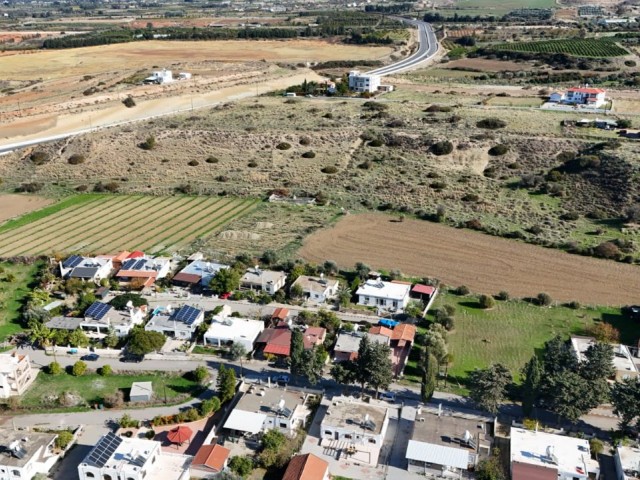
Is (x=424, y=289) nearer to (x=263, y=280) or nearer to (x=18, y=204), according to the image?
(x=263, y=280)

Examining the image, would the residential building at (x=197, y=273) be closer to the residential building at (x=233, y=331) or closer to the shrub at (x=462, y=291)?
the residential building at (x=233, y=331)

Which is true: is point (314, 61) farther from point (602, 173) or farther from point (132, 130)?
point (602, 173)

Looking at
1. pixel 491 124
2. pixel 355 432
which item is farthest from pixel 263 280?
pixel 491 124

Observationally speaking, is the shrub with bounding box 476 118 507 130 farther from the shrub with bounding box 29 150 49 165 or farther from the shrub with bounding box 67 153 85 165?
the shrub with bounding box 29 150 49 165

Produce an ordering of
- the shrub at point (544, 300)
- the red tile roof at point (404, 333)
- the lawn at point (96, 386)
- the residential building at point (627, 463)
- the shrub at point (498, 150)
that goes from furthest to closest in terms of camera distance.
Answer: the shrub at point (498, 150), the shrub at point (544, 300), the red tile roof at point (404, 333), the lawn at point (96, 386), the residential building at point (627, 463)

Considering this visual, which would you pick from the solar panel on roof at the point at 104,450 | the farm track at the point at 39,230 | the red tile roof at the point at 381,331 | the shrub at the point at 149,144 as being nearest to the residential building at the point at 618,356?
the red tile roof at the point at 381,331

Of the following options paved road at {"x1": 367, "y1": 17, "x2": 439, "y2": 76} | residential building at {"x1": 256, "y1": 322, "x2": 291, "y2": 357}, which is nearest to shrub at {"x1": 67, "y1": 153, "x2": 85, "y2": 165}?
residential building at {"x1": 256, "y1": 322, "x2": 291, "y2": 357}
